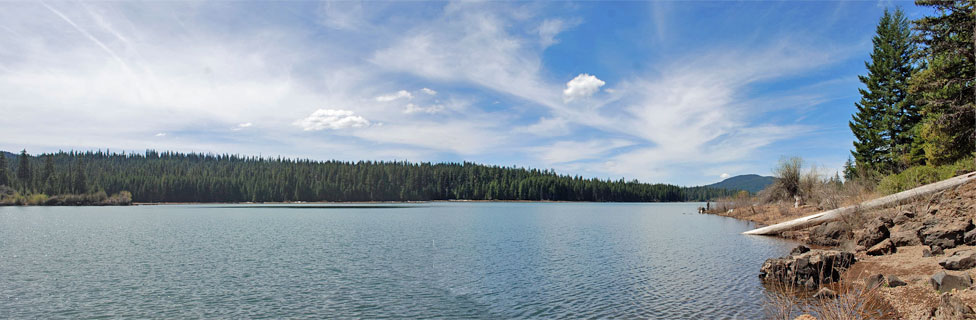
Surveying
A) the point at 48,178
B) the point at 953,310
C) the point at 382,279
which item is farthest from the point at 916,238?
the point at 48,178

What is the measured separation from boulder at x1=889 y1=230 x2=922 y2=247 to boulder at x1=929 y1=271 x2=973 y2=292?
8599 millimetres

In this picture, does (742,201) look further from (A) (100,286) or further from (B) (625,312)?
(A) (100,286)

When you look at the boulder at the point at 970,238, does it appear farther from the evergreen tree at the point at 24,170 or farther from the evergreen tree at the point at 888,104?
the evergreen tree at the point at 24,170

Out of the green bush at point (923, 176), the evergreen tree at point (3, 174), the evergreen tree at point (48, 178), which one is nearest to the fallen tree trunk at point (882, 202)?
the green bush at point (923, 176)

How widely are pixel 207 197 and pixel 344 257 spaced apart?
620ft

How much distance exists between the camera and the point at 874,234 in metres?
21.6

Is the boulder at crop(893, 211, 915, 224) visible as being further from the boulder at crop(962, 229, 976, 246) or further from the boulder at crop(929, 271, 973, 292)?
the boulder at crop(929, 271, 973, 292)

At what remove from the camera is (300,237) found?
37219mm

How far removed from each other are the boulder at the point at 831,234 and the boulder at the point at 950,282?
1529 cm

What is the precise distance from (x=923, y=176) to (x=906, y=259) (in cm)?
1626

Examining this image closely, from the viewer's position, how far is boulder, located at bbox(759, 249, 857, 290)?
1741cm

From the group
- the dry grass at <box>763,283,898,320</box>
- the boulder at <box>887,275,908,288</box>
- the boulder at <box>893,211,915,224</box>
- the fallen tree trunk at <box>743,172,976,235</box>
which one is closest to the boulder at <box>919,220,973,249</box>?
the dry grass at <box>763,283,898,320</box>

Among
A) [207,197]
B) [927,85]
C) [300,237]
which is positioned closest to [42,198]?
[207,197]

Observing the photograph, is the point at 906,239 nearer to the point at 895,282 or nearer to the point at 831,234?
the point at 831,234
